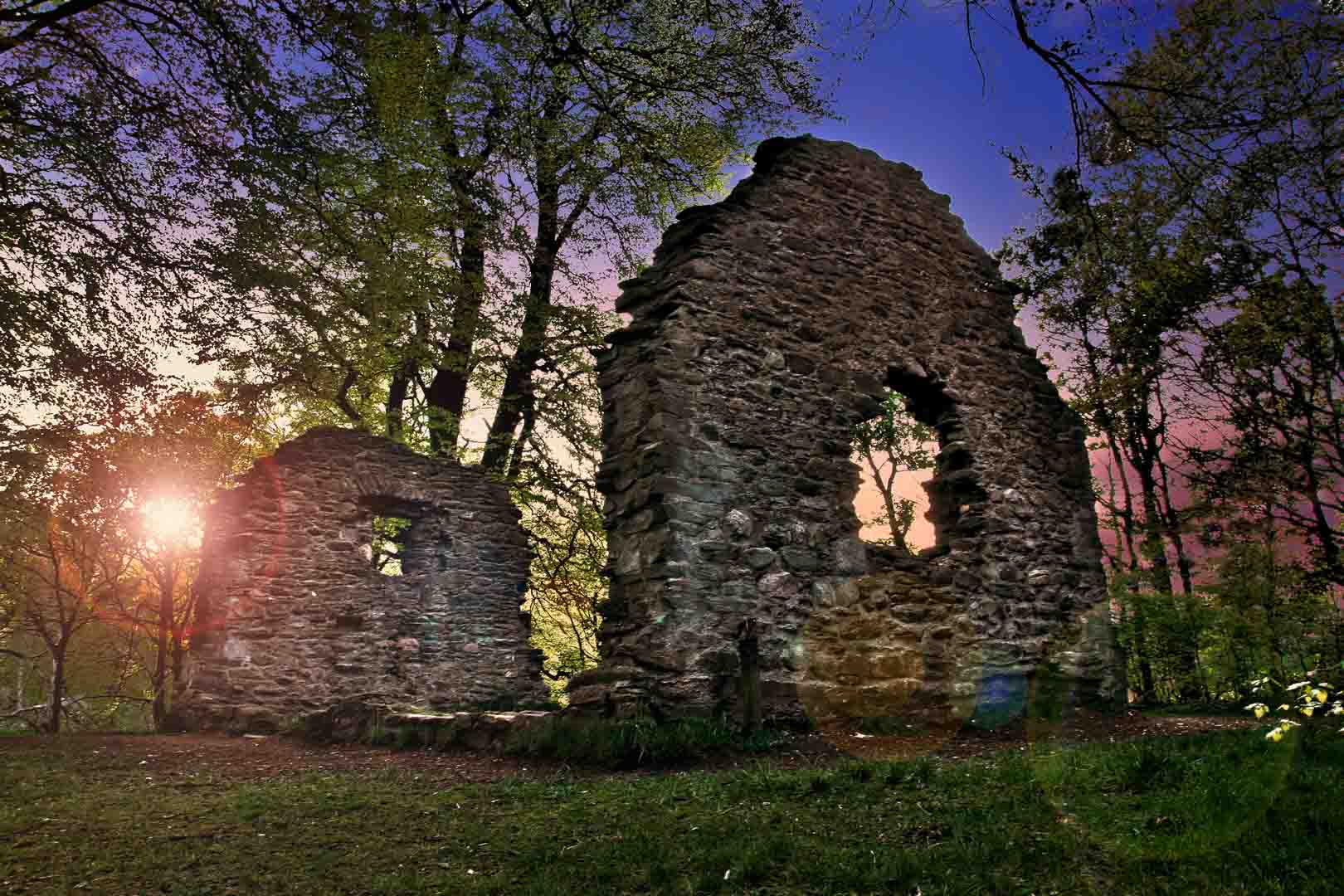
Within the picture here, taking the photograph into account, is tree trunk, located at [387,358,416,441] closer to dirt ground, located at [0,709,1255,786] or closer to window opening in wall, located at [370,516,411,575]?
window opening in wall, located at [370,516,411,575]

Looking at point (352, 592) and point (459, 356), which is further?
point (459, 356)

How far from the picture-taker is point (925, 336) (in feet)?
29.9

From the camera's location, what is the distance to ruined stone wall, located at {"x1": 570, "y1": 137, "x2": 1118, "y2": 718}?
7.02m

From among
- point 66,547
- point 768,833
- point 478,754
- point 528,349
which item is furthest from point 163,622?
point 768,833

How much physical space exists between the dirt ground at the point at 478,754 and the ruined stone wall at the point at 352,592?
157 cm

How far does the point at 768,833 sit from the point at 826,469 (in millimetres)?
4670

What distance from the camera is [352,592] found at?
1155 centimetres

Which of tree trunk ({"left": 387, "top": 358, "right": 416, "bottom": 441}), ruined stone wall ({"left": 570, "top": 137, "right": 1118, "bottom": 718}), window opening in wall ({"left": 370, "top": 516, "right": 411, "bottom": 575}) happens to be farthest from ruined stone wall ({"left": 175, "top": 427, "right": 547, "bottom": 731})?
ruined stone wall ({"left": 570, "top": 137, "right": 1118, "bottom": 718})

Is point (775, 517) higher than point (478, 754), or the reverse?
point (775, 517)

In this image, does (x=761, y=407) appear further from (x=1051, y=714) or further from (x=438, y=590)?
(x=438, y=590)

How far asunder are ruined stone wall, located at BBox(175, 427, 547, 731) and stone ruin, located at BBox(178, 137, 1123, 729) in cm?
3

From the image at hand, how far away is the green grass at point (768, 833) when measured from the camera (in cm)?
302

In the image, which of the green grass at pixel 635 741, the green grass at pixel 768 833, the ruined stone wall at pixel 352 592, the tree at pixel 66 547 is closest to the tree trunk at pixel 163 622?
the tree at pixel 66 547

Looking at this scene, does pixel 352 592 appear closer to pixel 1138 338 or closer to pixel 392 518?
pixel 392 518
